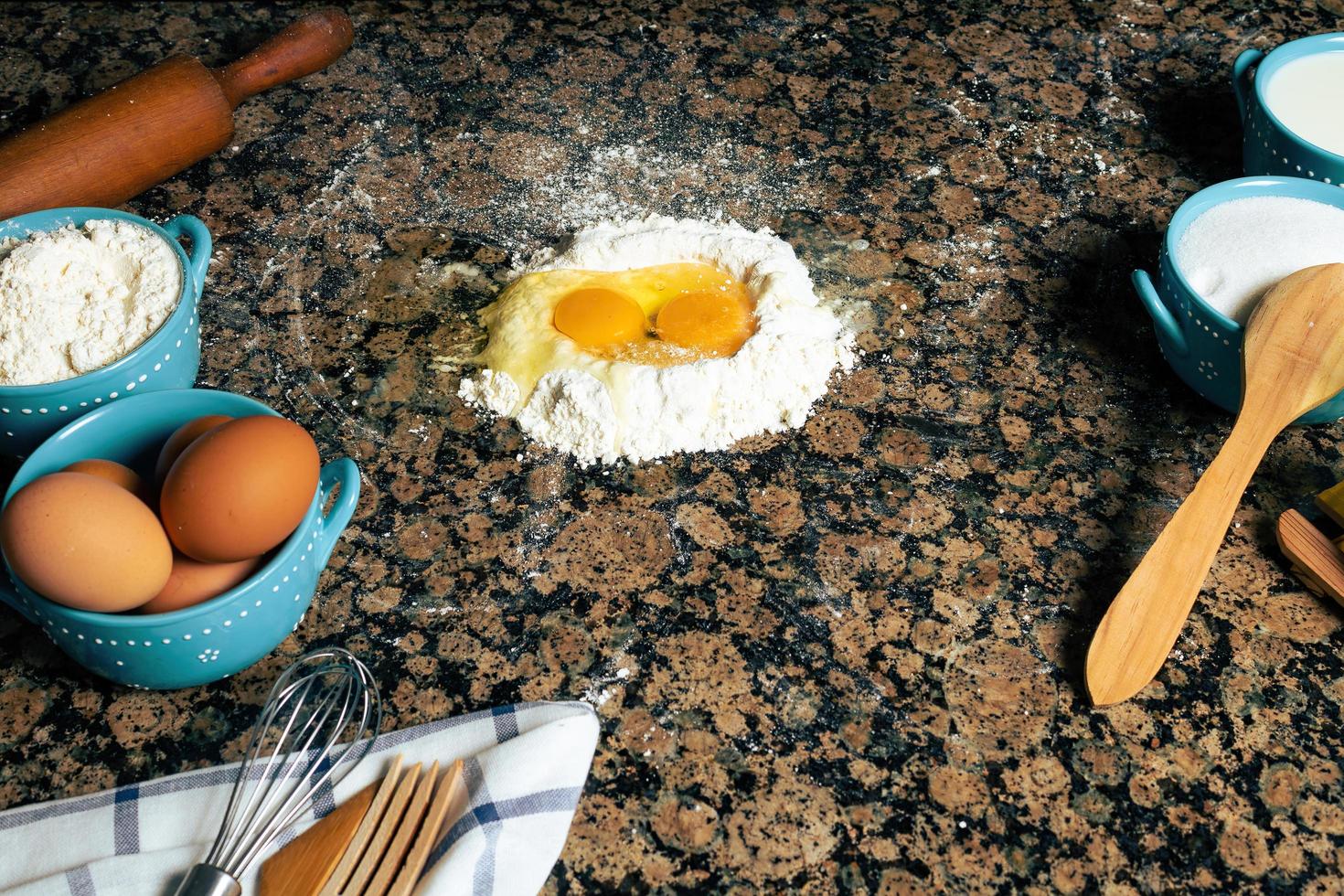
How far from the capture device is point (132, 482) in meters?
0.84

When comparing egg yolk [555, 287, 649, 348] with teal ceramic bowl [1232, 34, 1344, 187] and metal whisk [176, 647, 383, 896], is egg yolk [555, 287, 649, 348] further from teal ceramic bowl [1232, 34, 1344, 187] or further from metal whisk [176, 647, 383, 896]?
teal ceramic bowl [1232, 34, 1344, 187]

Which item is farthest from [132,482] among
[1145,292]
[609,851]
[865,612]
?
[1145,292]

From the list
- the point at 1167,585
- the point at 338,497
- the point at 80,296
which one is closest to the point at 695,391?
the point at 338,497

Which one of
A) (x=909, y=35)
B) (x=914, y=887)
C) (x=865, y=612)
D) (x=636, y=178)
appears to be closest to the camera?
(x=914, y=887)

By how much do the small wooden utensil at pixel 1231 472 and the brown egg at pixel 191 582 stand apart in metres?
0.68

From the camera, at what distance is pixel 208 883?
707mm

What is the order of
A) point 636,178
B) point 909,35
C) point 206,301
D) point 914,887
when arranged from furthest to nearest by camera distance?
point 909,35 → point 636,178 → point 206,301 → point 914,887

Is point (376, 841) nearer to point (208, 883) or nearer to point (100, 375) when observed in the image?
point (208, 883)

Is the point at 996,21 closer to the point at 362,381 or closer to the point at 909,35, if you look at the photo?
the point at 909,35

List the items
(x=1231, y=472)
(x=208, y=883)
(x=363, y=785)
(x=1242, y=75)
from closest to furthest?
(x=208, y=883), (x=363, y=785), (x=1231, y=472), (x=1242, y=75)

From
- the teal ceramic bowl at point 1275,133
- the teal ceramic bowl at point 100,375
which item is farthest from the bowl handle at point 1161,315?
the teal ceramic bowl at point 100,375

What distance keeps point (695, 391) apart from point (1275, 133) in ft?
2.36

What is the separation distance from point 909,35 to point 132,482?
4.05 feet

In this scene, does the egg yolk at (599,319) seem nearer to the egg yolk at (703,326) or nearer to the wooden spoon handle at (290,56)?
the egg yolk at (703,326)
